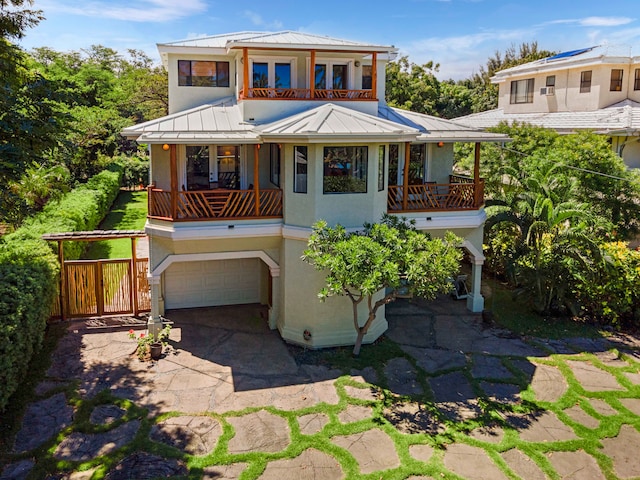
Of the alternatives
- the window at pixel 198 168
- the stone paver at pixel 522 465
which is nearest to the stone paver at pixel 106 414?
the window at pixel 198 168

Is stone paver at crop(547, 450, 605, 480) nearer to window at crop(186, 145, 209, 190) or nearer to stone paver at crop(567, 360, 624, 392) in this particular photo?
stone paver at crop(567, 360, 624, 392)

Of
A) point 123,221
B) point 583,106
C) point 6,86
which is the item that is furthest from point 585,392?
point 123,221

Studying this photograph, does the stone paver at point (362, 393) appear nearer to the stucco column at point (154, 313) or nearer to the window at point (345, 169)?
the window at point (345, 169)

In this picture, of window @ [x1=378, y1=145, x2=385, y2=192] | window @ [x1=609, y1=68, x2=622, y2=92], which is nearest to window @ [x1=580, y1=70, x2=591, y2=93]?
window @ [x1=609, y1=68, x2=622, y2=92]

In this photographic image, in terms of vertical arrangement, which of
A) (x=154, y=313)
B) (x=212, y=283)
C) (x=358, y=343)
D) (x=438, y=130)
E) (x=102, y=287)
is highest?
(x=438, y=130)

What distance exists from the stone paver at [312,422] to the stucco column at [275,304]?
4660 mm

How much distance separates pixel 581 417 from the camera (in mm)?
11461

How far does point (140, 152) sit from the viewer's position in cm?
4453

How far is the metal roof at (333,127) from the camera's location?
1328 cm

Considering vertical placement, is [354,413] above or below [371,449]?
above

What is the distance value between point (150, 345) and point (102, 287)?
352 centimetres

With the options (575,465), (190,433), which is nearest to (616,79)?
(575,465)

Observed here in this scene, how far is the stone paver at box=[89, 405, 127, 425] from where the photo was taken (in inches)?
431

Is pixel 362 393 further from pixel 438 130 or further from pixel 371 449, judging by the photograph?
pixel 438 130
